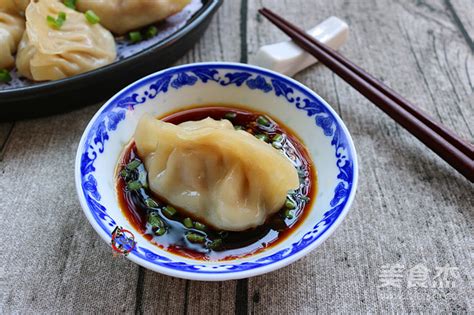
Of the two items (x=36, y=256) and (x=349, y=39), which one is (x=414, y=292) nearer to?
(x=36, y=256)

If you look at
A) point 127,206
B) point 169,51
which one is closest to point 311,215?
point 127,206

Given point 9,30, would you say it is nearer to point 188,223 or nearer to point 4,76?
point 4,76

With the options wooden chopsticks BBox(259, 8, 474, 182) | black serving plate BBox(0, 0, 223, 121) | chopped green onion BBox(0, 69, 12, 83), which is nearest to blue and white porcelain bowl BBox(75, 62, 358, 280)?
black serving plate BBox(0, 0, 223, 121)

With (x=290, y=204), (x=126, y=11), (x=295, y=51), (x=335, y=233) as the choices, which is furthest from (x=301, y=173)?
(x=126, y=11)

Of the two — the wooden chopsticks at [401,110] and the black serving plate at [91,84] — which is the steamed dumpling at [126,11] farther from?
the wooden chopsticks at [401,110]

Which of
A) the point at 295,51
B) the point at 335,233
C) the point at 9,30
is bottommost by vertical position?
the point at 335,233
